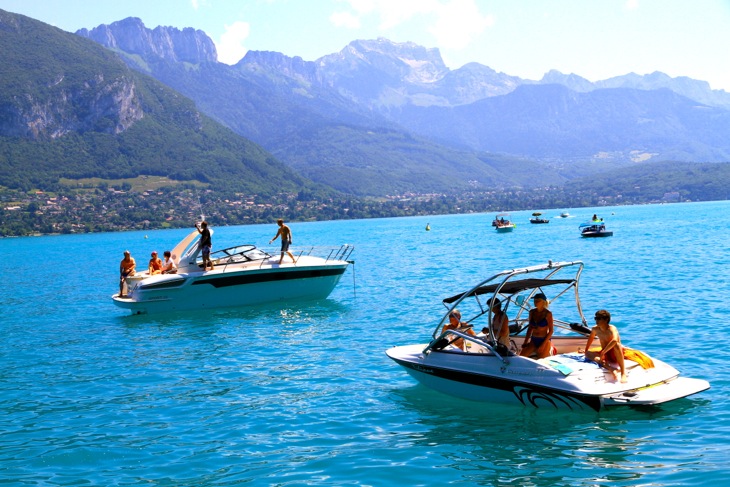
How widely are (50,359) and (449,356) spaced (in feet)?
42.4

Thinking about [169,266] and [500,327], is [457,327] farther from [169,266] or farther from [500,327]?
[169,266]

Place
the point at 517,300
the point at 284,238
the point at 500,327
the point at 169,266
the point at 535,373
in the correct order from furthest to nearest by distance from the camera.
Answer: the point at 169,266 → the point at 284,238 → the point at 517,300 → the point at 500,327 → the point at 535,373

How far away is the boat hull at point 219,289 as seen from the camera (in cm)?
2959

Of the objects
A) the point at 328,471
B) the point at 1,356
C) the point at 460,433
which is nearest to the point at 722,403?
the point at 460,433

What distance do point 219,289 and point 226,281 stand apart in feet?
1.49

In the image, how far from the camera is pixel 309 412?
14836 mm

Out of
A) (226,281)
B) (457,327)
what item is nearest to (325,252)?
(226,281)

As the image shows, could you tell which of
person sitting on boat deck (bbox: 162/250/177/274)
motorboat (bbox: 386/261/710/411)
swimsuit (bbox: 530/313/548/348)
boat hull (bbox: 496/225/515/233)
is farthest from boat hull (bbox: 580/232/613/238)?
swimsuit (bbox: 530/313/548/348)

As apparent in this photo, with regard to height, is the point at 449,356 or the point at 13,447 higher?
the point at 449,356

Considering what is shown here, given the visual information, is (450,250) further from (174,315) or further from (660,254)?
(174,315)

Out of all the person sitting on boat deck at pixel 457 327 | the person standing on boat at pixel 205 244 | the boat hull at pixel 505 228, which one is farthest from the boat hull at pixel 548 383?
the boat hull at pixel 505 228

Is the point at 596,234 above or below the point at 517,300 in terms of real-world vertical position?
above

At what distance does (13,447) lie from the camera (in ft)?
43.7

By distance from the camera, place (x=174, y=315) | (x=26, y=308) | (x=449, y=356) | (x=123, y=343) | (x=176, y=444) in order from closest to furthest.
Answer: (x=176, y=444) < (x=449, y=356) < (x=123, y=343) < (x=174, y=315) < (x=26, y=308)
